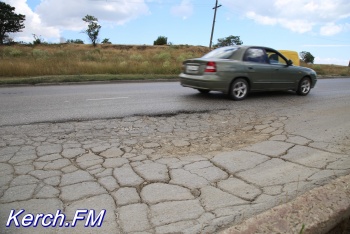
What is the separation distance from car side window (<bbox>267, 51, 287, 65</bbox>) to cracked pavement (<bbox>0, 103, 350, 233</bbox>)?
3.69 m

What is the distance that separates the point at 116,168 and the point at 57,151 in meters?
1.13

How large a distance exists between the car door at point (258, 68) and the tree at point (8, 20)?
6217 centimetres

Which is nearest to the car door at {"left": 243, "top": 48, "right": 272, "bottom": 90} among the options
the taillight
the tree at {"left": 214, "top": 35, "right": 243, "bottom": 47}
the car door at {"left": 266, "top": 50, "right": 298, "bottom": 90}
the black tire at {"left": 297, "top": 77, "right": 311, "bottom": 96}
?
the car door at {"left": 266, "top": 50, "right": 298, "bottom": 90}

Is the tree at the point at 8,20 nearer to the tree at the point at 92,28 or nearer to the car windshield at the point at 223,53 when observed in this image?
the tree at the point at 92,28

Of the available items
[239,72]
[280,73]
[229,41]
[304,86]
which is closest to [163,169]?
[239,72]

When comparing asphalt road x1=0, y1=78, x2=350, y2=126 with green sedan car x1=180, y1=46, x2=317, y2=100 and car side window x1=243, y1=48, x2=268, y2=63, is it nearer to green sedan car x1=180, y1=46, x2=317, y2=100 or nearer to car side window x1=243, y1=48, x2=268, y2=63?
green sedan car x1=180, y1=46, x2=317, y2=100

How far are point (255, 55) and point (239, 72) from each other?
0.96 m

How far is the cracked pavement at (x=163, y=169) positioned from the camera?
2.46m

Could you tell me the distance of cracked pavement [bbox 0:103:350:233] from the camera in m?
2.46

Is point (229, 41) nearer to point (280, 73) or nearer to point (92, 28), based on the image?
point (92, 28)

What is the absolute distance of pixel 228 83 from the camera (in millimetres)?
7609

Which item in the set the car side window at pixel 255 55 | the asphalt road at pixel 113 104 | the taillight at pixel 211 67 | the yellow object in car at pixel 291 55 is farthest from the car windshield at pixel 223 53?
the yellow object in car at pixel 291 55

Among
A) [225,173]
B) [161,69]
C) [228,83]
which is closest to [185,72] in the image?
[228,83]

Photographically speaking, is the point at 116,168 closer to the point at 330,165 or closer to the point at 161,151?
the point at 161,151
